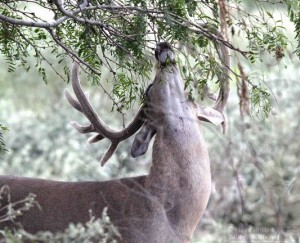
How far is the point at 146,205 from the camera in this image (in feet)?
22.1

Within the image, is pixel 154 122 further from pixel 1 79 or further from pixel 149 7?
pixel 1 79

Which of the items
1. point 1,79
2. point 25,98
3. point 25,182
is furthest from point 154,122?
point 1,79

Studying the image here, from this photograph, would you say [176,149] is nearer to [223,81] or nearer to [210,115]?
[210,115]

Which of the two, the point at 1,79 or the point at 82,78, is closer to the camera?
the point at 82,78

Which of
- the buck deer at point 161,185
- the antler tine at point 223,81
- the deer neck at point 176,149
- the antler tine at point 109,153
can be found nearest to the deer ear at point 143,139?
the buck deer at point 161,185

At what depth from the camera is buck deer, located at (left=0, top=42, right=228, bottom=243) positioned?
6668 mm

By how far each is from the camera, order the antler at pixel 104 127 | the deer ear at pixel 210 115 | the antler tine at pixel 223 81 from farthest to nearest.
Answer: the antler at pixel 104 127 → the deer ear at pixel 210 115 → the antler tine at pixel 223 81

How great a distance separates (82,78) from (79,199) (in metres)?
9.31

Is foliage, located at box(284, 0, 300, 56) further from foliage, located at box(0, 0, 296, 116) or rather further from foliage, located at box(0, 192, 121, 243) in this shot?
foliage, located at box(0, 192, 121, 243)

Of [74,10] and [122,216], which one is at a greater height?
[74,10]

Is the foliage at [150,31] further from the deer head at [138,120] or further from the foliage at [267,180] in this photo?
the deer head at [138,120]

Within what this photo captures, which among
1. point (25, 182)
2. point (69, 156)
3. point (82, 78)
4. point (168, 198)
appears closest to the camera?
point (168, 198)

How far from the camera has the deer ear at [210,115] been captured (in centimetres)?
691

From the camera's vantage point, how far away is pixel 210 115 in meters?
6.96
